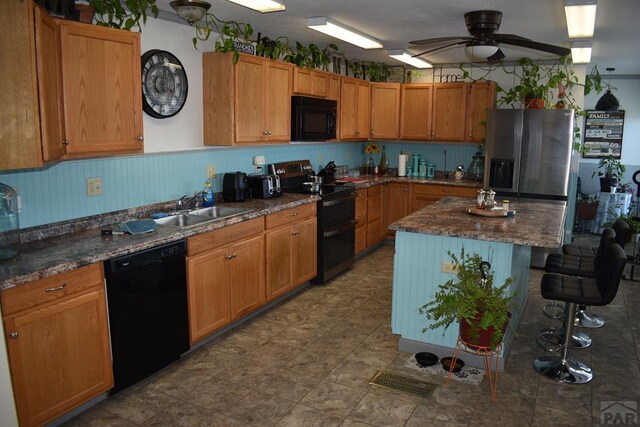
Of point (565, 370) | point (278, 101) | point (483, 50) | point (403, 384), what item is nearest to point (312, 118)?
point (278, 101)

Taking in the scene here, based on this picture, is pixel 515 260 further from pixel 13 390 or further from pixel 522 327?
pixel 13 390

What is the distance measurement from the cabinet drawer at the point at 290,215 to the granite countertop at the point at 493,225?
3.80 feet

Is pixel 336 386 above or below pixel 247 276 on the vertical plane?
below

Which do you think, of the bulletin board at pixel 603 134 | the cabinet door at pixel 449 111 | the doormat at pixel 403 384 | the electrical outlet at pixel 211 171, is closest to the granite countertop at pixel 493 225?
the doormat at pixel 403 384

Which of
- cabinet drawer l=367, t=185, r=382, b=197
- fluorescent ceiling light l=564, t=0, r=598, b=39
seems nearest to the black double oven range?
cabinet drawer l=367, t=185, r=382, b=197

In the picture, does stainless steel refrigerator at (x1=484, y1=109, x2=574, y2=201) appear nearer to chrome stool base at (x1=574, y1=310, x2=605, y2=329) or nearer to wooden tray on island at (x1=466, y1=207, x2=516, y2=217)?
chrome stool base at (x1=574, y1=310, x2=605, y2=329)

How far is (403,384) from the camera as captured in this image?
319cm

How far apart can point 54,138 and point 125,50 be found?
0.80 m

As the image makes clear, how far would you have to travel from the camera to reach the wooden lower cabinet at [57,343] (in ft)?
7.77

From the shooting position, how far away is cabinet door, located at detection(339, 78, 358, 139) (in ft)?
19.7

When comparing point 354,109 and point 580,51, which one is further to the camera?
point 354,109

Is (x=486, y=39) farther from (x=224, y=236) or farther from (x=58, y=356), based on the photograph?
(x=58, y=356)

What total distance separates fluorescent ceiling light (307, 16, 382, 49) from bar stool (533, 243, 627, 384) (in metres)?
2.54

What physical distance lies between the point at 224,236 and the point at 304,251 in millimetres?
1259
